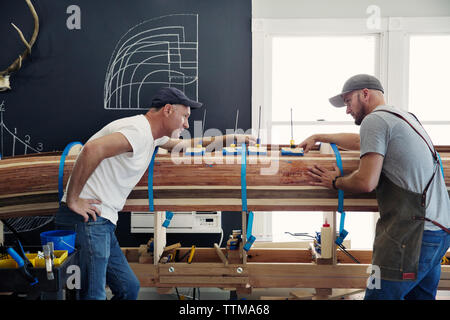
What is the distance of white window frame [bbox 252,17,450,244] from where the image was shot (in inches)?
140

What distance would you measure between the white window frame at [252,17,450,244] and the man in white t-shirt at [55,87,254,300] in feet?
5.50

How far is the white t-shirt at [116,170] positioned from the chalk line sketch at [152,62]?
174 cm

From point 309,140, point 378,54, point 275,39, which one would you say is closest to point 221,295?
point 309,140

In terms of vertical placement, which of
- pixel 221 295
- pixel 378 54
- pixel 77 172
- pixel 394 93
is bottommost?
pixel 221 295

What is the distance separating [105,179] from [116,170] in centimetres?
8

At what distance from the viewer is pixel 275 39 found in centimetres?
371

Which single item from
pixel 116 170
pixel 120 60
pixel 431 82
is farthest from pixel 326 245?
pixel 120 60

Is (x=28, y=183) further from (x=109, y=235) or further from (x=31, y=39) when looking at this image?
(x=31, y=39)

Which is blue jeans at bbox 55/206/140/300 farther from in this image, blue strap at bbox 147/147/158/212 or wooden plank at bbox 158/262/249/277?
wooden plank at bbox 158/262/249/277

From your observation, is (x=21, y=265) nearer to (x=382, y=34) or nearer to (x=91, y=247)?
(x=91, y=247)
